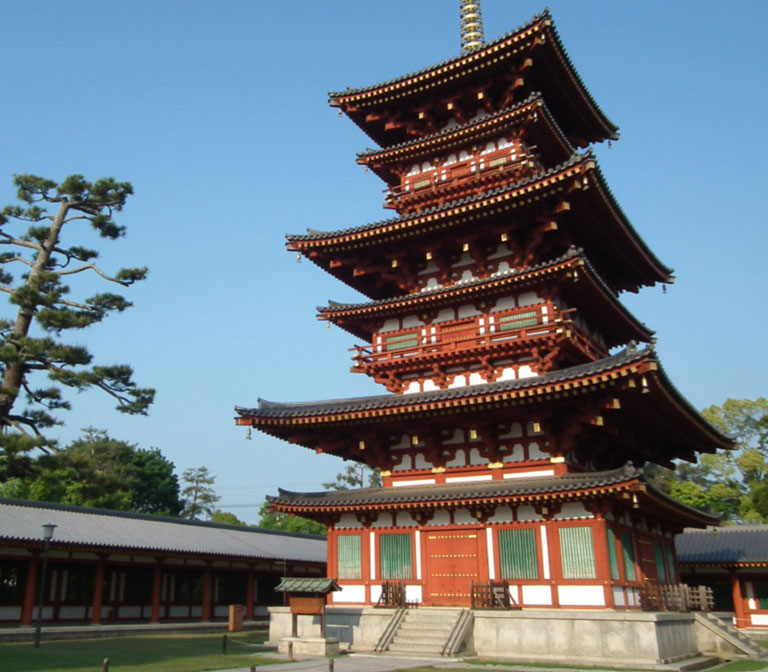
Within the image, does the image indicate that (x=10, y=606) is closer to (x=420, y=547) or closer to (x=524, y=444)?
(x=420, y=547)

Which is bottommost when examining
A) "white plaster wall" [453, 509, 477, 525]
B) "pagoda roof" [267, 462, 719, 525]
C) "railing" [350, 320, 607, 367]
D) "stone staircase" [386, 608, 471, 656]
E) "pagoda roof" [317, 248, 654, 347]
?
"stone staircase" [386, 608, 471, 656]

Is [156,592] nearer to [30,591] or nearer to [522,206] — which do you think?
[30,591]

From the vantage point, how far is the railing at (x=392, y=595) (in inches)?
938

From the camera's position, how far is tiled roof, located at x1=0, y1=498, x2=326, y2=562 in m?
33.3

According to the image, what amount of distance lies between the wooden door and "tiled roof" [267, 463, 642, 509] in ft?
5.35

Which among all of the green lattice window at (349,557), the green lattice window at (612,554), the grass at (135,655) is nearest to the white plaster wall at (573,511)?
the green lattice window at (612,554)

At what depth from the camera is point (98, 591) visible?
112 ft

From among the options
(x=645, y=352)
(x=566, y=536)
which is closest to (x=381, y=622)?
(x=566, y=536)

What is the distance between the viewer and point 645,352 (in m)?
20.2

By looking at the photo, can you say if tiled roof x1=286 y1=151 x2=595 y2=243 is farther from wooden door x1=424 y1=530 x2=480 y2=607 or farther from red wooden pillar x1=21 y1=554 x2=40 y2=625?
red wooden pillar x1=21 y1=554 x2=40 y2=625

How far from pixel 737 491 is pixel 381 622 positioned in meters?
62.4

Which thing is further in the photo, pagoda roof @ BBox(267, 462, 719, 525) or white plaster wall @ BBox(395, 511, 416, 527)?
white plaster wall @ BBox(395, 511, 416, 527)

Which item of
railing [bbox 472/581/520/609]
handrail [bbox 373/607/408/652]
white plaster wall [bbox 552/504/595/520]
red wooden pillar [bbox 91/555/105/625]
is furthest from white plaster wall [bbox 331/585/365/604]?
red wooden pillar [bbox 91/555/105/625]

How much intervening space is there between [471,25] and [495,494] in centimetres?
2551
